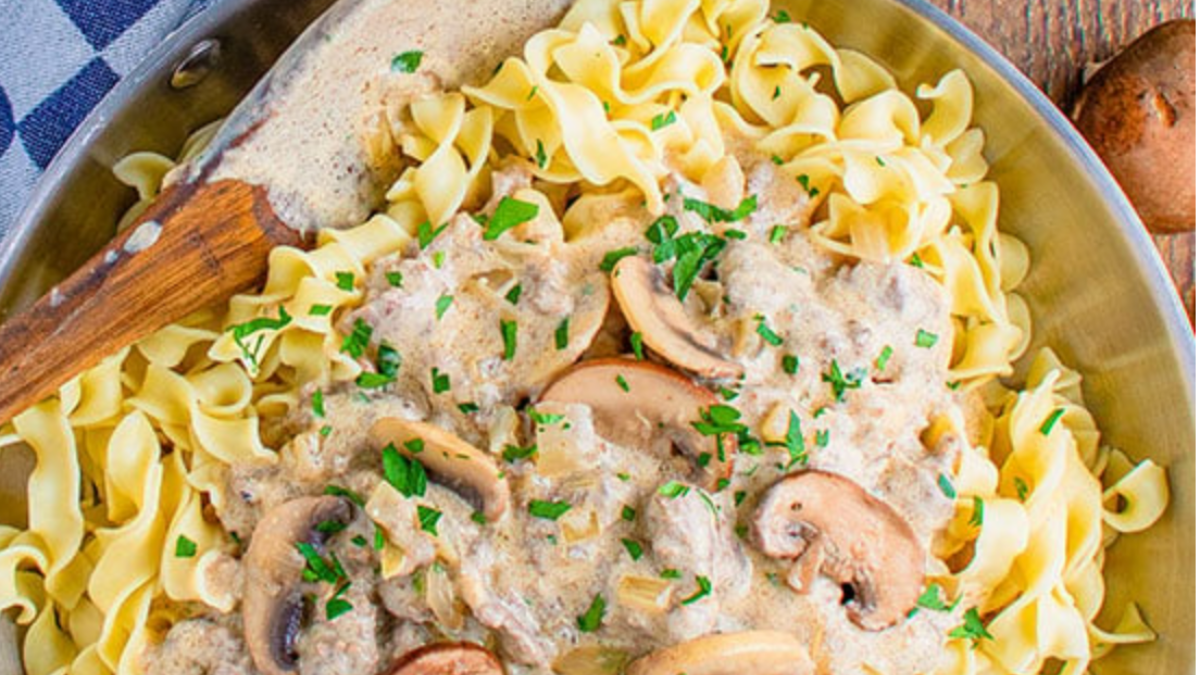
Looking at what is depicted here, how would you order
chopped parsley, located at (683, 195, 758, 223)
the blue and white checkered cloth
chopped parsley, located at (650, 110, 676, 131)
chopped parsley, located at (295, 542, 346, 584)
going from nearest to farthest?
chopped parsley, located at (295, 542, 346, 584) → chopped parsley, located at (683, 195, 758, 223) → chopped parsley, located at (650, 110, 676, 131) → the blue and white checkered cloth

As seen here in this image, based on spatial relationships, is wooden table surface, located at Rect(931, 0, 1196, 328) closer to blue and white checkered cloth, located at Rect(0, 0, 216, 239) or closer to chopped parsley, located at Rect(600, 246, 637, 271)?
chopped parsley, located at Rect(600, 246, 637, 271)

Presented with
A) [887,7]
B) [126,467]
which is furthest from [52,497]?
[887,7]

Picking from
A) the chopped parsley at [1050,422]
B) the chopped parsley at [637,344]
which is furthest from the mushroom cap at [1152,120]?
the chopped parsley at [637,344]

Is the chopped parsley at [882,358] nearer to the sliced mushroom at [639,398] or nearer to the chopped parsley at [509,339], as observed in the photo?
the sliced mushroom at [639,398]

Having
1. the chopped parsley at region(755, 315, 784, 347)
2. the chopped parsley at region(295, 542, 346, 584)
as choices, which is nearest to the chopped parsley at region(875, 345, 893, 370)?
the chopped parsley at region(755, 315, 784, 347)

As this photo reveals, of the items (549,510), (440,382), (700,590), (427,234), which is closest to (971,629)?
(700,590)

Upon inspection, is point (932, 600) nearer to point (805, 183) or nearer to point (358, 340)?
point (805, 183)
